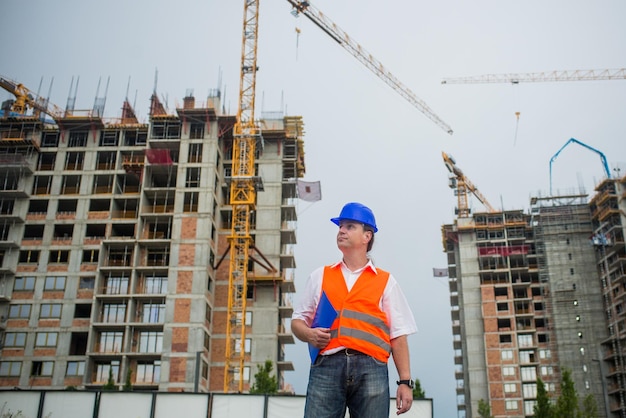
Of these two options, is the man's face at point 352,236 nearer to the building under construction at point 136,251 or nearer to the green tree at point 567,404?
the building under construction at point 136,251

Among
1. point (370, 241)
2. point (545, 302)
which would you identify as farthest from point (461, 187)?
point (370, 241)

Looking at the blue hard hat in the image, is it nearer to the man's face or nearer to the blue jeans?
the man's face

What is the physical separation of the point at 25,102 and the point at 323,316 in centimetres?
8991

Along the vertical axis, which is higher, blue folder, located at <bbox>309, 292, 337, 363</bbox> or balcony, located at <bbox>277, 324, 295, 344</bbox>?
balcony, located at <bbox>277, 324, 295, 344</bbox>

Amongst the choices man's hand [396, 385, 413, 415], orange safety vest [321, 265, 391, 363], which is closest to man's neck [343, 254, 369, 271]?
orange safety vest [321, 265, 391, 363]

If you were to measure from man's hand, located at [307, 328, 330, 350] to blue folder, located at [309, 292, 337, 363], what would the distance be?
0.09 m

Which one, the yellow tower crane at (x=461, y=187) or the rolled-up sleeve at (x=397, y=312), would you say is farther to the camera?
the yellow tower crane at (x=461, y=187)

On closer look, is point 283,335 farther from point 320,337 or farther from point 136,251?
point 320,337

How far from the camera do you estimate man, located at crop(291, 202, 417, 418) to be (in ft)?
18.2

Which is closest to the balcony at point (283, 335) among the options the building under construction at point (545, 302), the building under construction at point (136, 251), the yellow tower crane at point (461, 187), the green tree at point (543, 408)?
the building under construction at point (136, 251)

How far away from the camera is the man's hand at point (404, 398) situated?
5617 mm

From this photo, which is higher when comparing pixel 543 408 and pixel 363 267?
pixel 363 267

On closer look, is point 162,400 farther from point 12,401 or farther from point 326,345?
point 326,345

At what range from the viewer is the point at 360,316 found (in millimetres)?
5707
